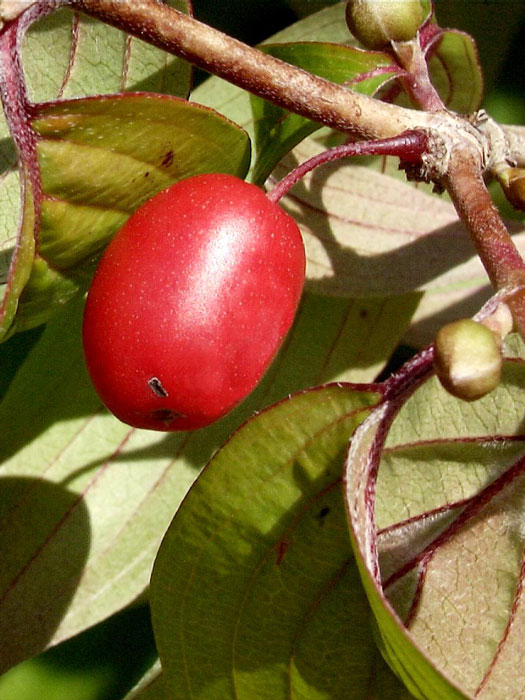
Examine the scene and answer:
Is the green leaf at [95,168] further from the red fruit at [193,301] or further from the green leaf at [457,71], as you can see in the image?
the green leaf at [457,71]

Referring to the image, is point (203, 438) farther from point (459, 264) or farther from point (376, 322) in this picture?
point (459, 264)

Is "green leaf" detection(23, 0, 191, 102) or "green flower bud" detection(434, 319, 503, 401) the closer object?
"green flower bud" detection(434, 319, 503, 401)

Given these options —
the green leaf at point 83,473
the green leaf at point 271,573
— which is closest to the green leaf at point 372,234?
the green leaf at point 83,473

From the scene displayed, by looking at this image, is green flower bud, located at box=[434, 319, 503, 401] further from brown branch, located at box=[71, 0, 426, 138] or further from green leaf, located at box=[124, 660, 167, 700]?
green leaf, located at box=[124, 660, 167, 700]

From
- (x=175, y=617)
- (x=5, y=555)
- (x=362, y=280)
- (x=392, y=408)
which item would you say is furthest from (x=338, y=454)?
(x=5, y=555)

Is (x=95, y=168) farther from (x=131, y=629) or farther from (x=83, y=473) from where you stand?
(x=131, y=629)

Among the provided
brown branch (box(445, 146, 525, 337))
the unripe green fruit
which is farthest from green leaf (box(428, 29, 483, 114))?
brown branch (box(445, 146, 525, 337))

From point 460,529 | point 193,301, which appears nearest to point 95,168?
point 193,301
